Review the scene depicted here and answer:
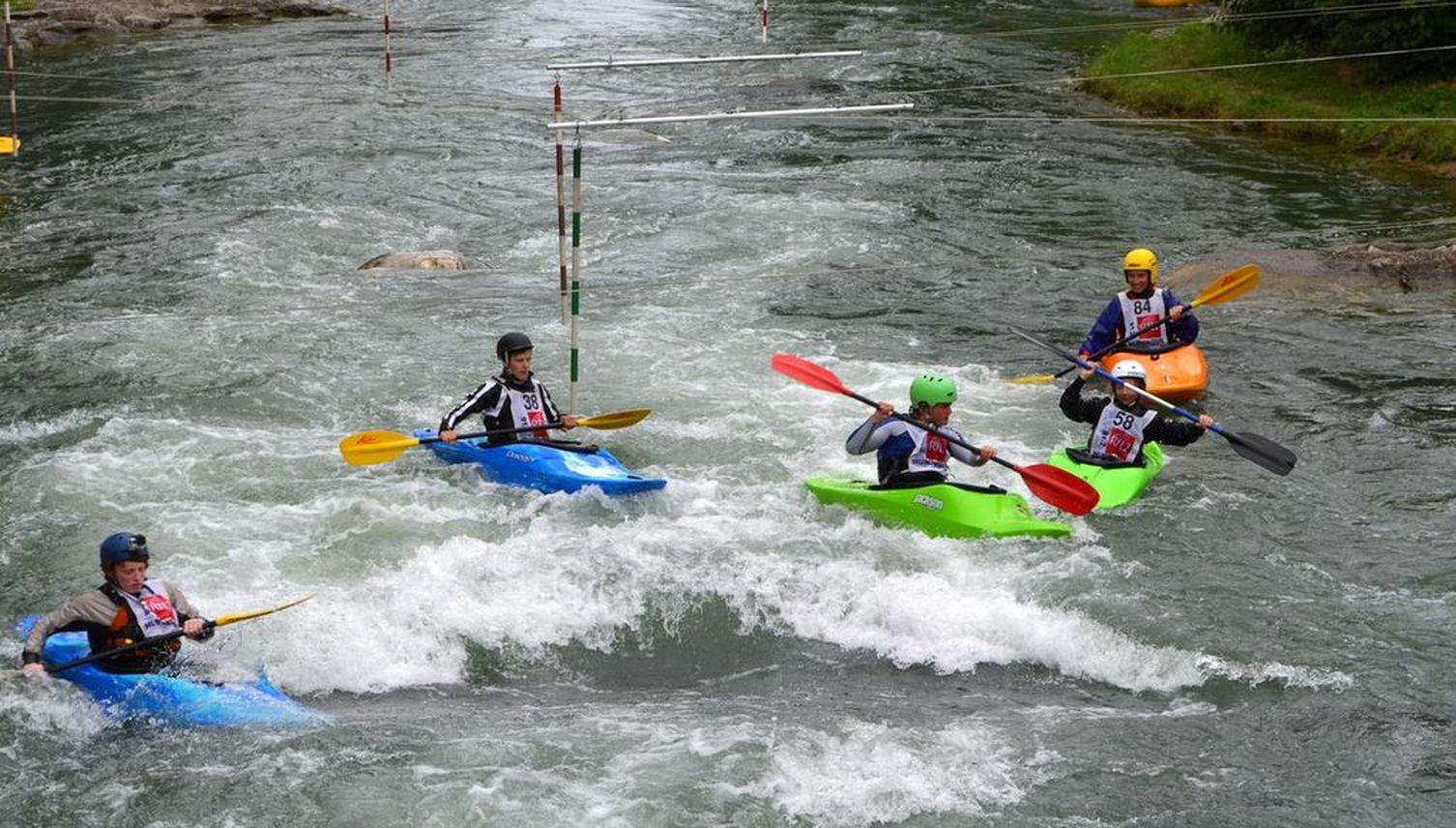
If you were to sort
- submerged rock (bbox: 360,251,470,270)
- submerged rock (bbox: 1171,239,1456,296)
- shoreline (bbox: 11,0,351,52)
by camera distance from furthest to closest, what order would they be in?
shoreline (bbox: 11,0,351,52)
submerged rock (bbox: 360,251,470,270)
submerged rock (bbox: 1171,239,1456,296)

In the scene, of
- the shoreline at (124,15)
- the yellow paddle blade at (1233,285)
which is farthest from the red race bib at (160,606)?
the shoreline at (124,15)

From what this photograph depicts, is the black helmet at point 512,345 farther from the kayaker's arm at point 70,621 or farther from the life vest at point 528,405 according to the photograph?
the kayaker's arm at point 70,621

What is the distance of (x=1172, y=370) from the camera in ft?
38.2

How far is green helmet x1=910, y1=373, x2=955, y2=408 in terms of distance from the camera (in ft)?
30.3

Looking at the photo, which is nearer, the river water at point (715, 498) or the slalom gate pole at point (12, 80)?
the river water at point (715, 498)

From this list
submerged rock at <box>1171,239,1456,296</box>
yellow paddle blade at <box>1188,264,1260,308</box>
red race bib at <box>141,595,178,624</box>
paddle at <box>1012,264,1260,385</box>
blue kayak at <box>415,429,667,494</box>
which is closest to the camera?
red race bib at <box>141,595,178,624</box>

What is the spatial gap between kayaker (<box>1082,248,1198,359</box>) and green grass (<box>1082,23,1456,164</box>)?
818 cm

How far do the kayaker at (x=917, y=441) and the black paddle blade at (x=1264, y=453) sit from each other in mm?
1657

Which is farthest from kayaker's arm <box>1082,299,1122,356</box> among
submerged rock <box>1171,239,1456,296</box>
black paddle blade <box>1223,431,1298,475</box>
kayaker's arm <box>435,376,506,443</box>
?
kayaker's arm <box>435,376,506,443</box>

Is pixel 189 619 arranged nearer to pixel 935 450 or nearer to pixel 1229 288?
pixel 935 450

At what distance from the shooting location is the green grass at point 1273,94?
1886 cm

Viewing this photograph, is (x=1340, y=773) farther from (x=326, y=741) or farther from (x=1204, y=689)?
(x=326, y=741)

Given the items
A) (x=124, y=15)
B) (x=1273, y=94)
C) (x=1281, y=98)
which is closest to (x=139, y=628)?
(x=1281, y=98)

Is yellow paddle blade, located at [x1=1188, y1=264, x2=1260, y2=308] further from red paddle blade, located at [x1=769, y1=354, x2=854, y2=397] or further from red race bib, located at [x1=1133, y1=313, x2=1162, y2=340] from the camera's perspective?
red paddle blade, located at [x1=769, y1=354, x2=854, y2=397]
